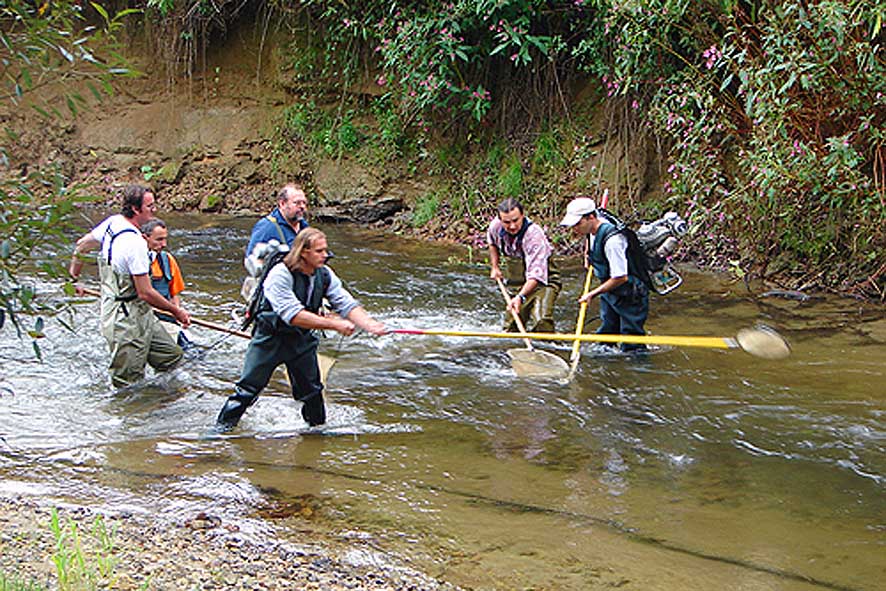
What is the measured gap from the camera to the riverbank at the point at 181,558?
166 inches

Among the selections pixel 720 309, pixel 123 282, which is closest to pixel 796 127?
pixel 720 309

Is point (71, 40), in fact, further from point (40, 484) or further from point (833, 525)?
point (833, 525)

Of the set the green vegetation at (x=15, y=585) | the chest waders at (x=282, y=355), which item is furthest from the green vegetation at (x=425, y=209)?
the green vegetation at (x=15, y=585)

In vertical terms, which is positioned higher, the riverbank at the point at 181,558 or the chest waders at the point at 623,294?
the chest waders at the point at 623,294

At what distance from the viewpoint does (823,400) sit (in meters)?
7.40

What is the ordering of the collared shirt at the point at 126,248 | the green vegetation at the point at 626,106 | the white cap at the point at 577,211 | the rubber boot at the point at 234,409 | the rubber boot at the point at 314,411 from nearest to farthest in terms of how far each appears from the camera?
the rubber boot at the point at 234,409
the rubber boot at the point at 314,411
the collared shirt at the point at 126,248
the white cap at the point at 577,211
the green vegetation at the point at 626,106

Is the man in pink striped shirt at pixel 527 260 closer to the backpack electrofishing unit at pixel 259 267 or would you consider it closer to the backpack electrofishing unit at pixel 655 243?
the backpack electrofishing unit at pixel 655 243

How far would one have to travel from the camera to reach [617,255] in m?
8.04

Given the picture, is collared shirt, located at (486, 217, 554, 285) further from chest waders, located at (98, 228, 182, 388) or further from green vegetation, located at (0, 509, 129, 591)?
green vegetation, located at (0, 509, 129, 591)

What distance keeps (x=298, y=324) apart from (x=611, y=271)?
307 cm

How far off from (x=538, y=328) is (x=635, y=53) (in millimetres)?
4683

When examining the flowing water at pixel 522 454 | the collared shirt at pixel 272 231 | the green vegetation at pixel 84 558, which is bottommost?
the flowing water at pixel 522 454

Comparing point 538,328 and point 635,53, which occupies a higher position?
point 635,53

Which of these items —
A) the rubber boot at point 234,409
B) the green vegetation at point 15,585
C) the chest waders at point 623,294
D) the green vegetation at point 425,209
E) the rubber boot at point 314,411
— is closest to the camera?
the green vegetation at point 15,585
